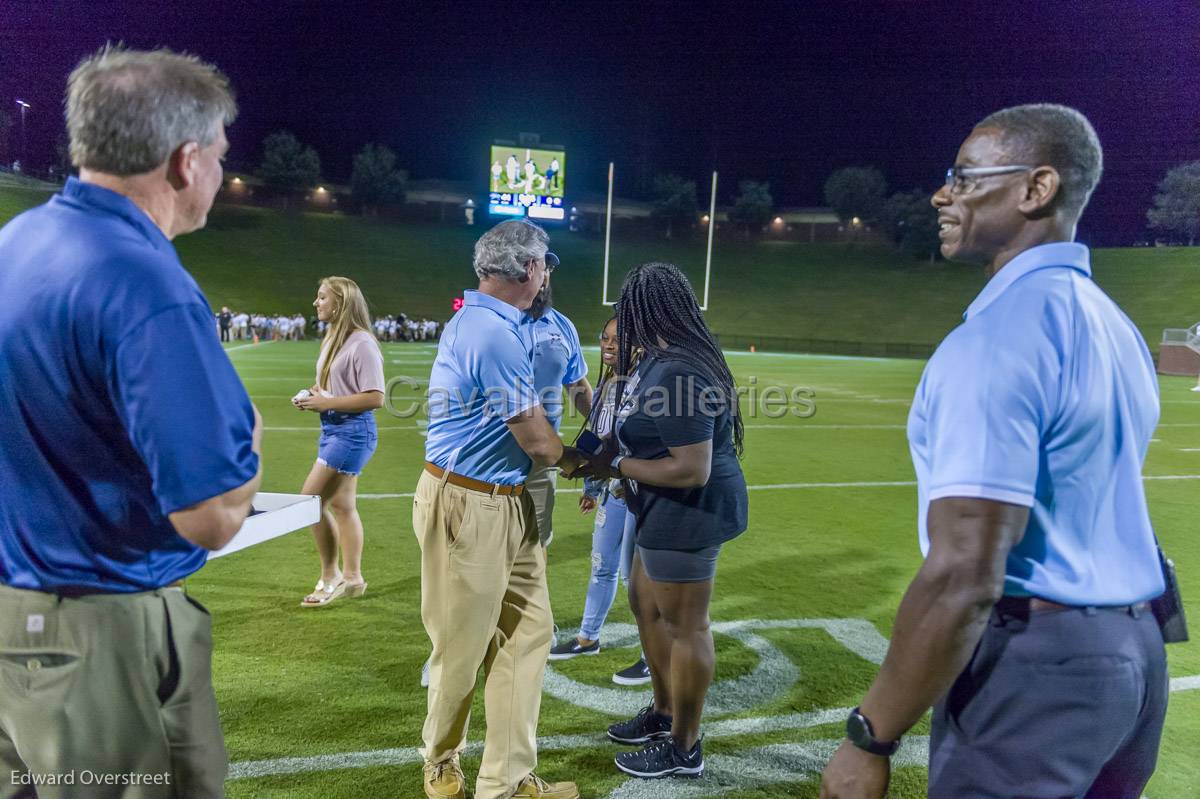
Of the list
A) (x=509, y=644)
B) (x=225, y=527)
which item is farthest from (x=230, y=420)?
(x=509, y=644)

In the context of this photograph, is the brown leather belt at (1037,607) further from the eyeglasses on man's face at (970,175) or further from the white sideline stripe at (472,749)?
the white sideline stripe at (472,749)

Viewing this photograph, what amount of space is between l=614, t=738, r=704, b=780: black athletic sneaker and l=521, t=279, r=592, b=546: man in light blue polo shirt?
97 cm

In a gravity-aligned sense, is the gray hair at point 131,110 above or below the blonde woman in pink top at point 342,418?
above

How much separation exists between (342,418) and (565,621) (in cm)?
197

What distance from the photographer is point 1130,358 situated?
4.91 ft

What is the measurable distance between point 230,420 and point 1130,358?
5.50 ft

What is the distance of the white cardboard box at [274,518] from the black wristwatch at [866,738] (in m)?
1.60

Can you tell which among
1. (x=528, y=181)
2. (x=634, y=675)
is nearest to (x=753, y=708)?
(x=634, y=675)

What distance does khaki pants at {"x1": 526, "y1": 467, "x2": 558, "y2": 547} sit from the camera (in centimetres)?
347

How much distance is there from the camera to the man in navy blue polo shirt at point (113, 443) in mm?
1359

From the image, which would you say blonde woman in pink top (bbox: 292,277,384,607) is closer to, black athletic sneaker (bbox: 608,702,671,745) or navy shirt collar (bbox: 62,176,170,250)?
black athletic sneaker (bbox: 608,702,671,745)

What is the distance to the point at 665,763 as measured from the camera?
3.23m

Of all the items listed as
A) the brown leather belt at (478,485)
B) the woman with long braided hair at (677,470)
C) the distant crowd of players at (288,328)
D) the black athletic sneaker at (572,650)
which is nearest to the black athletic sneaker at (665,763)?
the woman with long braided hair at (677,470)

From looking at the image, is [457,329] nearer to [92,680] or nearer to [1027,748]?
[92,680]
